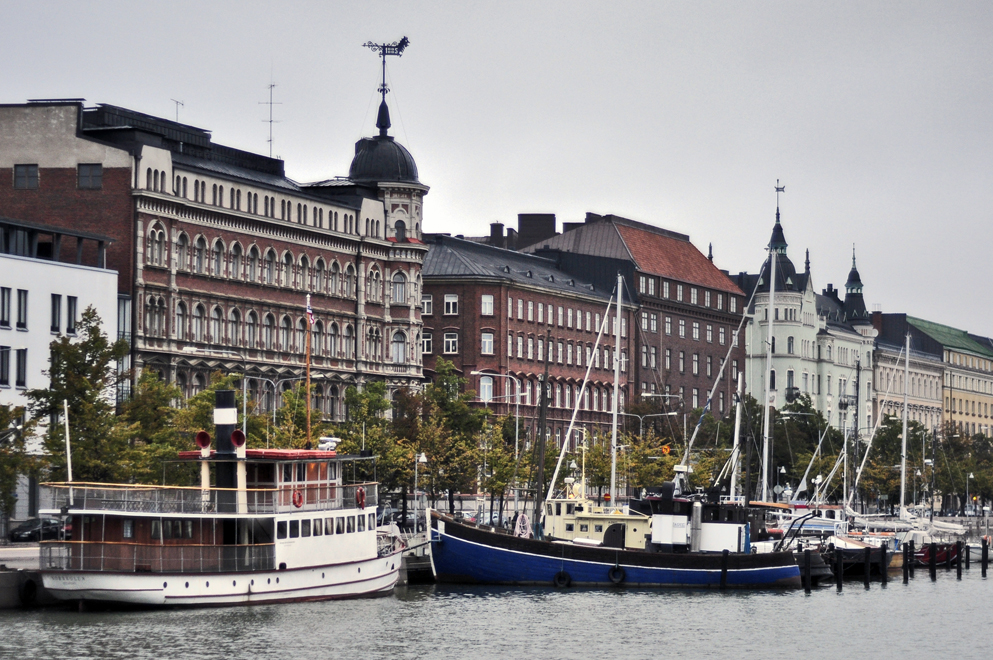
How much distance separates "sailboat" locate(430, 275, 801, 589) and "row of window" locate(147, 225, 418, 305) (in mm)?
31180

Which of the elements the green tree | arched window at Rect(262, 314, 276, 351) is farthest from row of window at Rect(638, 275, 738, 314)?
the green tree

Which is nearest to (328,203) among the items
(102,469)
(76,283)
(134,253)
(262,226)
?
(262,226)

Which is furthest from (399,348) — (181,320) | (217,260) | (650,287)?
(650,287)

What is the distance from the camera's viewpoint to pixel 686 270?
199m

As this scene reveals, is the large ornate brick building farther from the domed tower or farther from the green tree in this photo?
the green tree

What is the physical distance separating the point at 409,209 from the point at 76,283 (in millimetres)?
38639

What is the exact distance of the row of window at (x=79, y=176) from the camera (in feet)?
390

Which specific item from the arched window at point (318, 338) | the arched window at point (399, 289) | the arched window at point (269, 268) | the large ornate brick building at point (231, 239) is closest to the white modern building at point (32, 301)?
the large ornate brick building at point (231, 239)

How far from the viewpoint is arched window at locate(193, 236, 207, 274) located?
123688 mm

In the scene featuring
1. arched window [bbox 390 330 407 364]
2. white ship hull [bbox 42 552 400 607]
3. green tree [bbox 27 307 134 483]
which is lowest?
white ship hull [bbox 42 552 400 607]

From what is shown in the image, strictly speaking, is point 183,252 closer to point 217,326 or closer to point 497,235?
point 217,326

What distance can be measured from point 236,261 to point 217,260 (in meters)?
1.91

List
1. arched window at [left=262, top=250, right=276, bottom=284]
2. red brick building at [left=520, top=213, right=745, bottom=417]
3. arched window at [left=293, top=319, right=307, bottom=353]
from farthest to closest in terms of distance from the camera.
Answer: red brick building at [left=520, top=213, right=745, bottom=417] → arched window at [left=293, top=319, right=307, bottom=353] → arched window at [left=262, top=250, right=276, bottom=284]

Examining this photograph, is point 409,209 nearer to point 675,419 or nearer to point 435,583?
point 675,419
